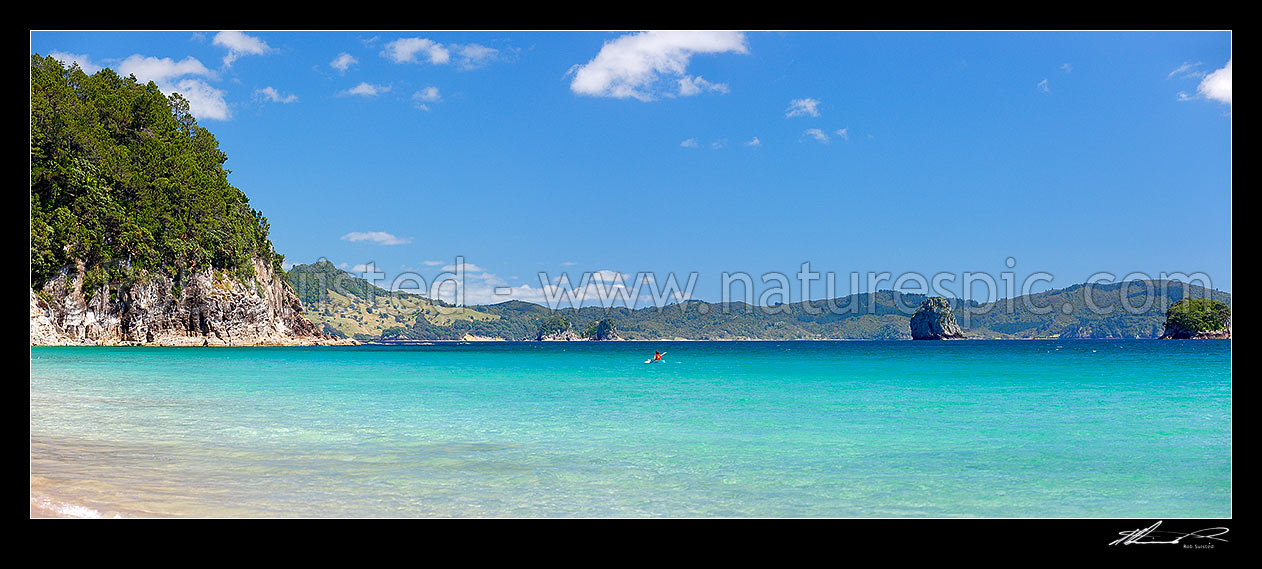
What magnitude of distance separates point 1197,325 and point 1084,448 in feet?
500

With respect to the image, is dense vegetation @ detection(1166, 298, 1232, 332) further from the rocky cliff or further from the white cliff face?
the white cliff face

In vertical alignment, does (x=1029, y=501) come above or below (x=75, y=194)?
below

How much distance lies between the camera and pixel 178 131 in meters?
79.6

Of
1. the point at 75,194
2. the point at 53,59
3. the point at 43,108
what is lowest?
the point at 75,194

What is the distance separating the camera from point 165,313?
71625 millimetres

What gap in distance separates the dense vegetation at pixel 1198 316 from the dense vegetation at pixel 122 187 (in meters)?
146
